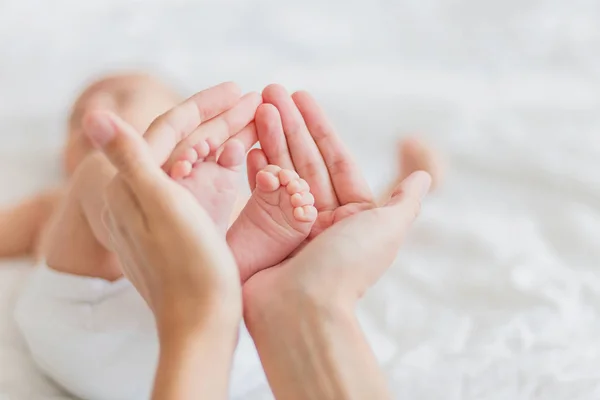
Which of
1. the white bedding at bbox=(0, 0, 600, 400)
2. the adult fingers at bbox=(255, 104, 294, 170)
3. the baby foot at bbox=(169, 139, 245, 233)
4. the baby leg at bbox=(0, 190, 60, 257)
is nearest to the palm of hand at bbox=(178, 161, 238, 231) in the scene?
the baby foot at bbox=(169, 139, 245, 233)

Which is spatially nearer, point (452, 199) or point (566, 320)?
point (566, 320)

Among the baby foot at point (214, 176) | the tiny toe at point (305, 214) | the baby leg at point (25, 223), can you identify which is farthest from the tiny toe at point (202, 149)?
the baby leg at point (25, 223)

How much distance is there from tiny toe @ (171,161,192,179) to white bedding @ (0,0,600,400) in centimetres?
29

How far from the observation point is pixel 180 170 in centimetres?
70

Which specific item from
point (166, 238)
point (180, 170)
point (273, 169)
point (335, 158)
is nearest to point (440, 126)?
point (335, 158)

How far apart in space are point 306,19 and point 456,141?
14.2 inches

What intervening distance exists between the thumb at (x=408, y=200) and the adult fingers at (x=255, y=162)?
143 mm

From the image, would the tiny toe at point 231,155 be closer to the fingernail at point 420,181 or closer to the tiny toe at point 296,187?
the tiny toe at point 296,187

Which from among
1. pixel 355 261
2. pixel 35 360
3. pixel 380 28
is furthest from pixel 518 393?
pixel 380 28

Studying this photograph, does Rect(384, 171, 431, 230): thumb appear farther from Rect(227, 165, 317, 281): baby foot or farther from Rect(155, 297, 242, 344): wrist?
Rect(155, 297, 242, 344): wrist

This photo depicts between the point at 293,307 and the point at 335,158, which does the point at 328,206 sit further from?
the point at 293,307

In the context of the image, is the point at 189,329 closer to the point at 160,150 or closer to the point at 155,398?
the point at 155,398

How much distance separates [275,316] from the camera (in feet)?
2.19

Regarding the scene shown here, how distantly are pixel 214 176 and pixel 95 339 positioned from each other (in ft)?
0.81
